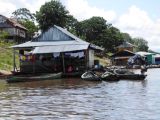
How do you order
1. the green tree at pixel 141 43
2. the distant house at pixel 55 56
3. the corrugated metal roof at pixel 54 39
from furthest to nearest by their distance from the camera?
the green tree at pixel 141 43 < the corrugated metal roof at pixel 54 39 < the distant house at pixel 55 56

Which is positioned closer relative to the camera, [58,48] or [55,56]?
[58,48]

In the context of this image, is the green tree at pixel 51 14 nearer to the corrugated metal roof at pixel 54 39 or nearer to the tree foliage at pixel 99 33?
the corrugated metal roof at pixel 54 39

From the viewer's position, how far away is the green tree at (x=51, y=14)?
212ft

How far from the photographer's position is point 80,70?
4028 centimetres

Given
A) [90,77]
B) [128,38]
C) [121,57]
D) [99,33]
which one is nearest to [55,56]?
[90,77]

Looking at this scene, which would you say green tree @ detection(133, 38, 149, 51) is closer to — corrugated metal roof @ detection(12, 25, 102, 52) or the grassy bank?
the grassy bank

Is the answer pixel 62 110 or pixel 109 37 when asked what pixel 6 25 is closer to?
pixel 109 37

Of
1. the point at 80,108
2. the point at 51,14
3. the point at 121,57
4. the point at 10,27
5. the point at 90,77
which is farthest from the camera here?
the point at 10,27

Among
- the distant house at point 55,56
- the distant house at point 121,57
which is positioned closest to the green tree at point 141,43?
the distant house at point 121,57

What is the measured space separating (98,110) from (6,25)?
6983 centimetres

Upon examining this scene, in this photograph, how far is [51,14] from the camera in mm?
64750

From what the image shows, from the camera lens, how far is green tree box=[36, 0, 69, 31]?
64500 millimetres

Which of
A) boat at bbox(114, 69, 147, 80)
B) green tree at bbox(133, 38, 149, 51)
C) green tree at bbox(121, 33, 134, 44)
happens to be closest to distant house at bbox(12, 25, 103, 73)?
boat at bbox(114, 69, 147, 80)

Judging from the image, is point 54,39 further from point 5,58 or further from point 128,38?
point 128,38
